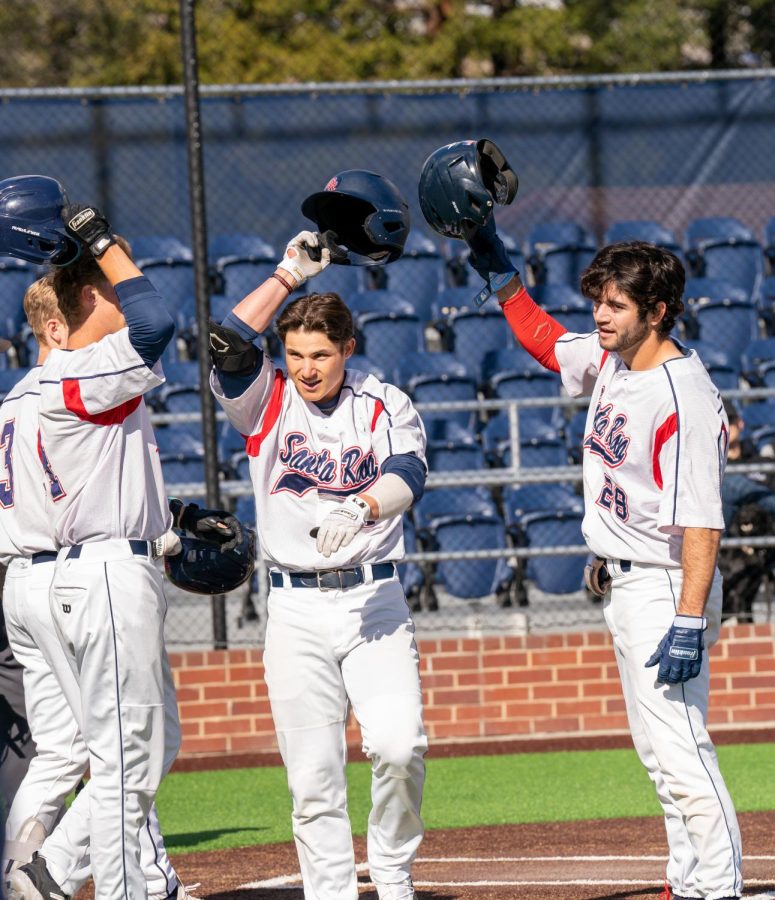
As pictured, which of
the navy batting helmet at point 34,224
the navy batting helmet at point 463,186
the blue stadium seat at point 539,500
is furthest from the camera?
the blue stadium seat at point 539,500

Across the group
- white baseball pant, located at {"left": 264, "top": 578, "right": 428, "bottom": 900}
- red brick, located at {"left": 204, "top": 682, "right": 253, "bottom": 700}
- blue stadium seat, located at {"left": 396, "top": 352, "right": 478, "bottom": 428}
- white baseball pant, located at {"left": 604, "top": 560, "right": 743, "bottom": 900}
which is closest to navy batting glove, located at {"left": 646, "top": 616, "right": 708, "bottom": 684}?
white baseball pant, located at {"left": 604, "top": 560, "right": 743, "bottom": 900}

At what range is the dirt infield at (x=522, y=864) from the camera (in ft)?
16.9

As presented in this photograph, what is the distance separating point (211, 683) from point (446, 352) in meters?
3.88

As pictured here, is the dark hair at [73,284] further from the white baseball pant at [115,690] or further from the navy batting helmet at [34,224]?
the white baseball pant at [115,690]

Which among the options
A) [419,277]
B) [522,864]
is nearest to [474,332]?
[419,277]

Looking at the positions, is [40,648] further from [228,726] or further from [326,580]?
[228,726]

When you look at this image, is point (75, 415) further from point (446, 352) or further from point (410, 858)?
point (446, 352)

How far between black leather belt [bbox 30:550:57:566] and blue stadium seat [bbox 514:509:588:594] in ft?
17.5

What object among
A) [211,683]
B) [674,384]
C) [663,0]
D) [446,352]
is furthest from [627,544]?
[663,0]

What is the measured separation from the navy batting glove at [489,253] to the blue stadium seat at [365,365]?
18.7 feet

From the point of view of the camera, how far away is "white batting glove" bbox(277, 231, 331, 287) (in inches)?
179

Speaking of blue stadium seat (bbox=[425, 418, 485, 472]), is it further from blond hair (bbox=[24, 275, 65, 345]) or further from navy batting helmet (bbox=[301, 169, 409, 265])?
blond hair (bbox=[24, 275, 65, 345])

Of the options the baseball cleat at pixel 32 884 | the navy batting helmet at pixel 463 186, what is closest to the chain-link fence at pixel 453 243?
the navy batting helmet at pixel 463 186

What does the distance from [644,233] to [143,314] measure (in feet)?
28.7
